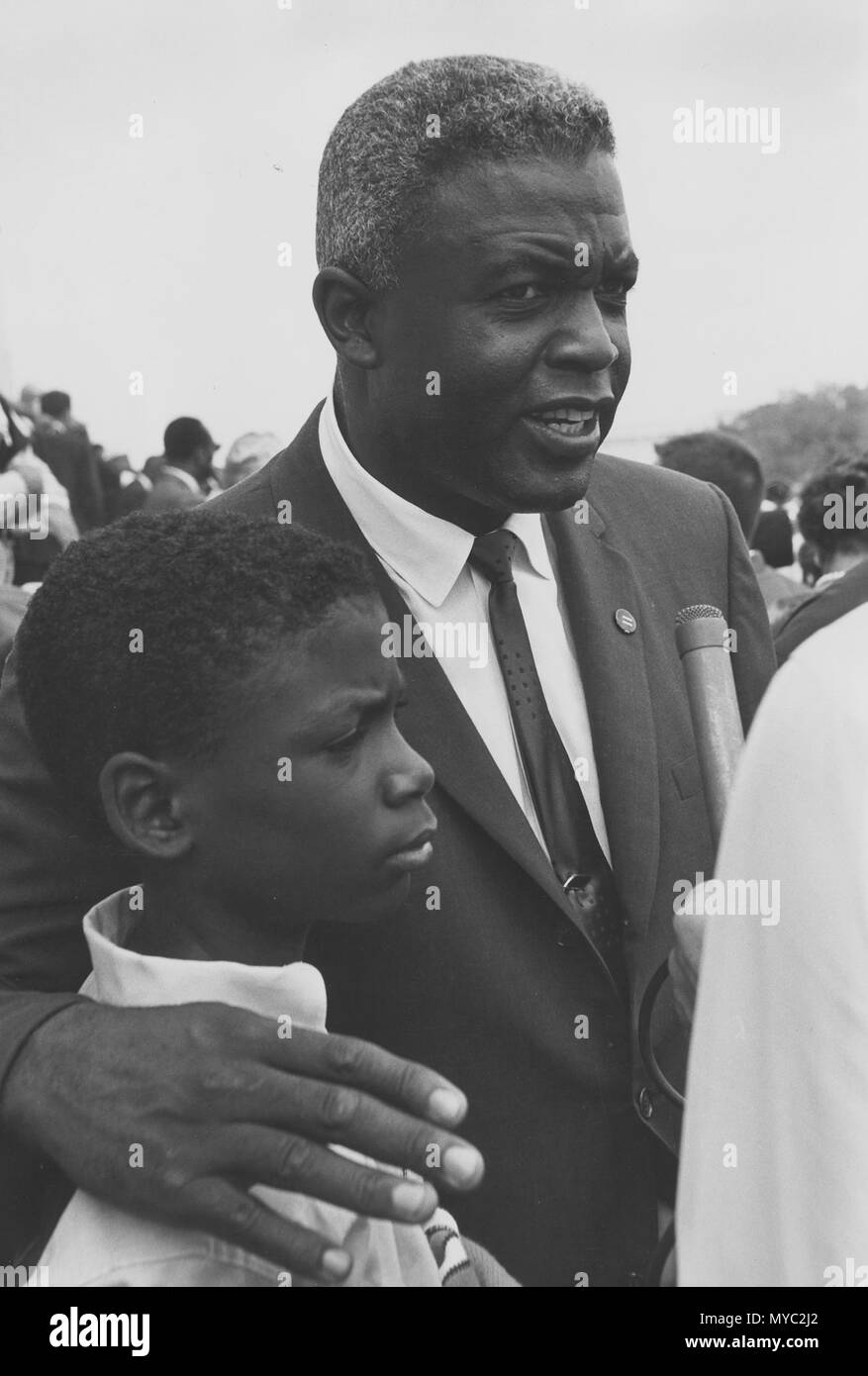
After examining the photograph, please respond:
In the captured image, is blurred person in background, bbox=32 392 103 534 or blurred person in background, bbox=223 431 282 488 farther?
blurred person in background, bbox=32 392 103 534

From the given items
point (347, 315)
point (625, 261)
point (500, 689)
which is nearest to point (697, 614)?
point (500, 689)

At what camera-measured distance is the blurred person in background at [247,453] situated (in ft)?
7.22

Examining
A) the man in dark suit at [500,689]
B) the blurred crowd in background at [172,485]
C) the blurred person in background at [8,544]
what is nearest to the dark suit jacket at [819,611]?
the blurred crowd in background at [172,485]

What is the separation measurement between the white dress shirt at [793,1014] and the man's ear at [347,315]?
33.4 inches

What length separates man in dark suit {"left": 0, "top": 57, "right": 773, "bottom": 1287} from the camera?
5.26ft

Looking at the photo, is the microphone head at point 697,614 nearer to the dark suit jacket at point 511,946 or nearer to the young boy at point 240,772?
the dark suit jacket at point 511,946

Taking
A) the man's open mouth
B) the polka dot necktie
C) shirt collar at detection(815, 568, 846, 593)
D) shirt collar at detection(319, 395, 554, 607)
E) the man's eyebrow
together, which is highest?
the man's eyebrow

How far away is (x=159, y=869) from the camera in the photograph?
1.46m

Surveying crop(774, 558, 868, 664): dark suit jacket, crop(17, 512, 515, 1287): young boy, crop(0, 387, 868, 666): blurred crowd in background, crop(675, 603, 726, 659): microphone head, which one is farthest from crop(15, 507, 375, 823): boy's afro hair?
crop(774, 558, 868, 664): dark suit jacket

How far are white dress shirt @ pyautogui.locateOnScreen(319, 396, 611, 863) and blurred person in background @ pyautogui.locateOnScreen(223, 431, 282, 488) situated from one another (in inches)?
17.3

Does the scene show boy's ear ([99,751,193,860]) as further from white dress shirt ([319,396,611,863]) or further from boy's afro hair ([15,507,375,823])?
white dress shirt ([319,396,611,863])

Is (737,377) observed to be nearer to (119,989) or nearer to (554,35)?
(554,35)

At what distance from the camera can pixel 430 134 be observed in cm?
162

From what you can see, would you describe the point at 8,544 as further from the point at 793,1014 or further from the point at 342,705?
the point at 793,1014
